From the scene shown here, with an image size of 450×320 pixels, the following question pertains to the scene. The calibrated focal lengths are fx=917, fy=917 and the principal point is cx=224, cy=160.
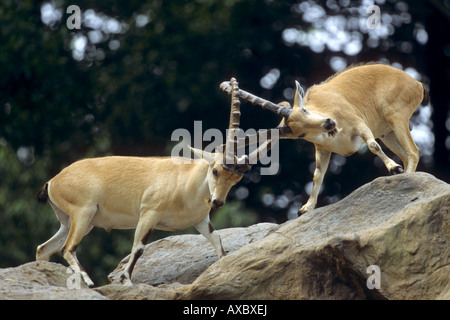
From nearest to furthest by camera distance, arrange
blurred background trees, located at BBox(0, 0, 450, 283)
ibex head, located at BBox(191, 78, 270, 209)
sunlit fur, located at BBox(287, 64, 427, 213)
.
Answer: ibex head, located at BBox(191, 78, 270, 209) < sunlit fur, located at BBox(287, 64, 427, 213) < blurred background trees, located at BBox(0, 0, 450, 283)

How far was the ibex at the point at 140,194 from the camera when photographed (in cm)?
1261

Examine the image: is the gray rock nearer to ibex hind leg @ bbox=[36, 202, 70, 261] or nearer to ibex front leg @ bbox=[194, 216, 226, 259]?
ibex hind leg @ bbox=[36, 202, 70, 261]

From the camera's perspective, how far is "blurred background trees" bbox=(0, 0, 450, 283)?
23.5m

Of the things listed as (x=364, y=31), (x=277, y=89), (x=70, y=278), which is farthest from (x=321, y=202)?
(x=70, y=278)

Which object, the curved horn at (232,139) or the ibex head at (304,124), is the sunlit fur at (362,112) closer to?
the ibex head at (304,124)

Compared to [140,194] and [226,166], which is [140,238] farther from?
[226,166]

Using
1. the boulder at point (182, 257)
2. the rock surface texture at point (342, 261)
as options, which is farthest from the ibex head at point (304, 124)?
the boulder at point (182, 257)

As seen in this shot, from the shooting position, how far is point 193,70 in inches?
956

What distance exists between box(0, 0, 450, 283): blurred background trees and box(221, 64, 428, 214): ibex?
9.48 meters

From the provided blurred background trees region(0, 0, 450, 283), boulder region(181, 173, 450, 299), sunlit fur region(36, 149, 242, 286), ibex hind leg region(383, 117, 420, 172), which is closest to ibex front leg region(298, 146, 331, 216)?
ibex hind leg region(383, 117, 420, 172)

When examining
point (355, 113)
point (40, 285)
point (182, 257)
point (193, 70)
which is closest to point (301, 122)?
point (355, 113)

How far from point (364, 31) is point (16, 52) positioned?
9.30 m

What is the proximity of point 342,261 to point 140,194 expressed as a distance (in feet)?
11.6
